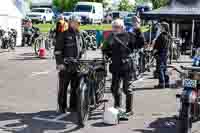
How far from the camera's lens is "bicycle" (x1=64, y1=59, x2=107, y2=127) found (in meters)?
8.68

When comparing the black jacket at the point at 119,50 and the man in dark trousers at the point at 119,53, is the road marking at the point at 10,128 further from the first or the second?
the black jacket at the point at 119,50

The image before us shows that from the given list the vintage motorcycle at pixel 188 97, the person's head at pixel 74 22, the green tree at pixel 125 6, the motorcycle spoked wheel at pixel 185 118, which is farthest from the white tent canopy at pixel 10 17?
the green tree at pixel 125 6

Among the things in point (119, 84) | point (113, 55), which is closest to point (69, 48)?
point (113, 55)

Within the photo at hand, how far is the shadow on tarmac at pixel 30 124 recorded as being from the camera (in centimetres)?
860

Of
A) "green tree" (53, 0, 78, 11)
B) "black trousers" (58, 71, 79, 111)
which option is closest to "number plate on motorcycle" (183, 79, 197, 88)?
"black trousers" (58, 71, 79, 111)

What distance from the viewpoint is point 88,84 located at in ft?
29.7

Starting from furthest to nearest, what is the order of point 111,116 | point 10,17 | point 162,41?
point 10,17 → point 162,41 → point 111,116

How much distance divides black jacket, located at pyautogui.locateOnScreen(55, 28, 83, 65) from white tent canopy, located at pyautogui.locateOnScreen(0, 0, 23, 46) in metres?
17.4

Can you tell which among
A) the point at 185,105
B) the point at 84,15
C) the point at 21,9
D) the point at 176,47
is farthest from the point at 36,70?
the point at 84,15

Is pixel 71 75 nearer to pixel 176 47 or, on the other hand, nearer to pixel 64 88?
pixel 64 88

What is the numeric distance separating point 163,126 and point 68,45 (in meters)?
2.32

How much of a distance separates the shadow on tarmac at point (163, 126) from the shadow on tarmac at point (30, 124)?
3.98 ft

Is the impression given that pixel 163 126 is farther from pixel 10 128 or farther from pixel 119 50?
pixel 10 128

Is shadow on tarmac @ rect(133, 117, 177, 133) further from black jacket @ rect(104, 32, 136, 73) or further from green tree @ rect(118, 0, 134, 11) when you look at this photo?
green tree @ rect(118, 0, 134, 11)
